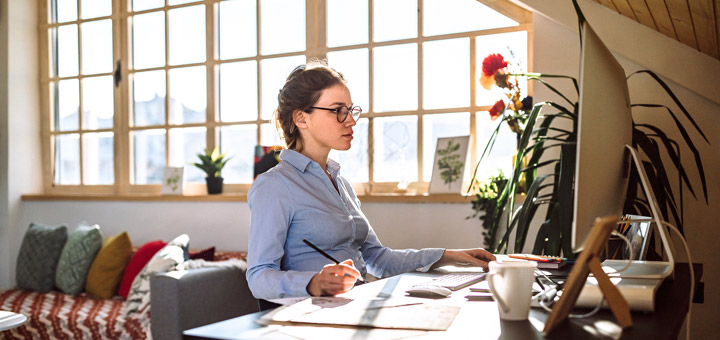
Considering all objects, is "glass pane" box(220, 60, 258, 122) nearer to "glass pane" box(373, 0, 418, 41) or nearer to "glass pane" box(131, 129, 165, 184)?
"glass pane" box(131, 129, 165, 184)

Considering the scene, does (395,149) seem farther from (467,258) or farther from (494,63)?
(467,258)

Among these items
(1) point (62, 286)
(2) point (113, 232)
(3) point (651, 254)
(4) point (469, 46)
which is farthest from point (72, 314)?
(3) point (651, 254)

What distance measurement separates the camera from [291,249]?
5.75 ft

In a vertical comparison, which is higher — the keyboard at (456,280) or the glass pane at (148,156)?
the glass pane at (148,156)

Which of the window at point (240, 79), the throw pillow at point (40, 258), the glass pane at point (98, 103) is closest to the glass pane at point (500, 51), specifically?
the window at point (240, 79)

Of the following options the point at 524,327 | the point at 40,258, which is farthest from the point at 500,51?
the point at 40,258

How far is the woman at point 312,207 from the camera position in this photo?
1666mm

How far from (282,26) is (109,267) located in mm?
1784

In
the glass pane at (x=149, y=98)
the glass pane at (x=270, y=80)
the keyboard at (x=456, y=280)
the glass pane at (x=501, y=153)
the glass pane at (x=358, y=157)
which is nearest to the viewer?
the keyboard at (x=456, y=280)

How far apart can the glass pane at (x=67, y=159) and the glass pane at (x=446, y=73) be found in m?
2.73

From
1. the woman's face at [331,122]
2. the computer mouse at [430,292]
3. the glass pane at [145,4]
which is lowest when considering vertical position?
the computer mouse at [430,292]

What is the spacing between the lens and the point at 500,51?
351cm

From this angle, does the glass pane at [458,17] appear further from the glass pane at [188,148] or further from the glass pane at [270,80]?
the glass pane at [188,148]

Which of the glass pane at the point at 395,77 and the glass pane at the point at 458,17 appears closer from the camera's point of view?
the glass pane at the point at 458,17
